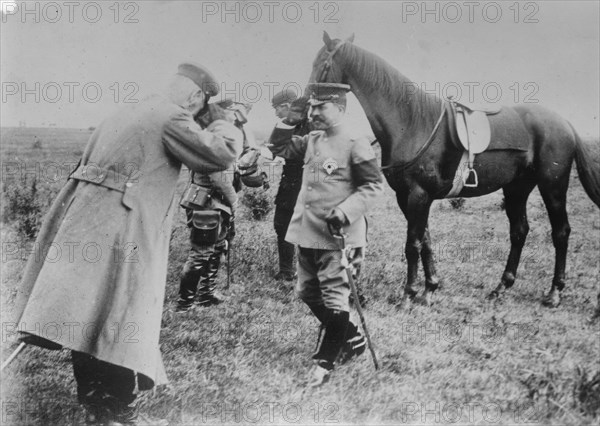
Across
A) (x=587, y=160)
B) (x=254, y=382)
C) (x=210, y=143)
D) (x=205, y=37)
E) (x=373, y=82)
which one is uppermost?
(x=205, y=37)

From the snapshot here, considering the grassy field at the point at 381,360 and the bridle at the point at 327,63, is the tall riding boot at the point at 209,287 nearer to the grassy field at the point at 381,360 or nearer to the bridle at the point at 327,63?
the grassy field at the point at 381,360

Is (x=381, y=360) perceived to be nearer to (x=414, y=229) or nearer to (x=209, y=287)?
(x=414, y=229)

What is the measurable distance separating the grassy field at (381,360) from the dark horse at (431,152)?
0.40 m

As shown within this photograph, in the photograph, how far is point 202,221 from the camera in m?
4.45

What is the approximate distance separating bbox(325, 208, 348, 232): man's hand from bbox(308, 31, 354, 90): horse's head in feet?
5.22

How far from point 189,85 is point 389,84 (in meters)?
2.16

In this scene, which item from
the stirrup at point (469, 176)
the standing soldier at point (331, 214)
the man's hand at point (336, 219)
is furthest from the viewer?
the stirrup at point (469, 176)

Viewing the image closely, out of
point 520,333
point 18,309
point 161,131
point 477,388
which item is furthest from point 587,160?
point 18,309

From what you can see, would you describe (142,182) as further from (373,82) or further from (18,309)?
(373,82)

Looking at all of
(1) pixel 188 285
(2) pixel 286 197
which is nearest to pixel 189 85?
(1) pixel 188 285

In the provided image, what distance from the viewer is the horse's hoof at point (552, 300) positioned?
15.3ft

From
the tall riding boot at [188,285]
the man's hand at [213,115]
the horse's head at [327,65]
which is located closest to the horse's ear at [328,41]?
the horse's head at [327,65]

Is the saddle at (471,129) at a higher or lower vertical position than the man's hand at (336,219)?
higher

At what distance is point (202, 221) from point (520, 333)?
9.17 ft
